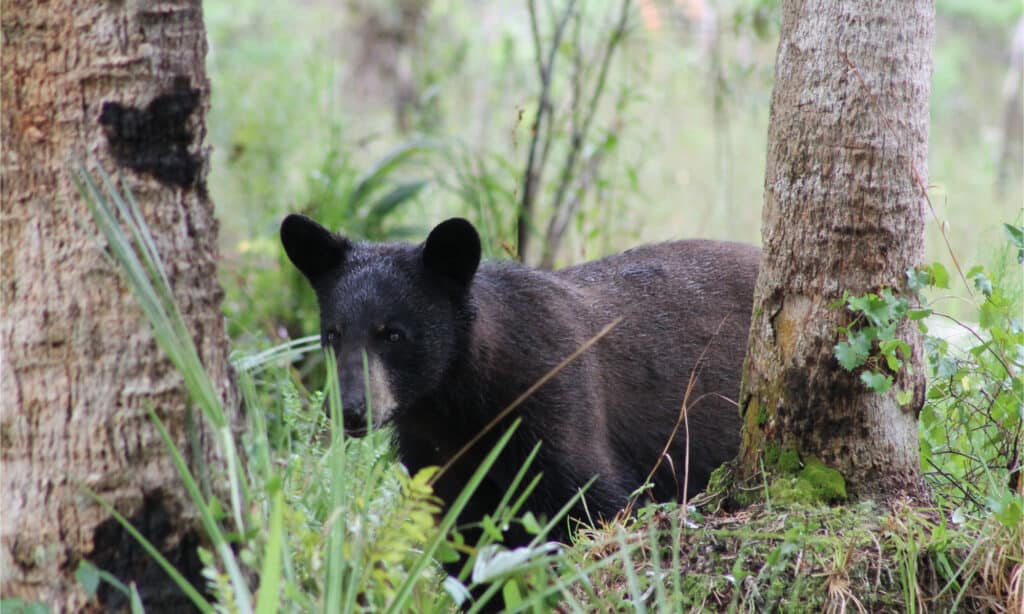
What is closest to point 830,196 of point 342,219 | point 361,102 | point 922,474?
point 922,474

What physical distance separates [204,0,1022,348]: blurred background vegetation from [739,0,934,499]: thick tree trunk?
0.26 meters

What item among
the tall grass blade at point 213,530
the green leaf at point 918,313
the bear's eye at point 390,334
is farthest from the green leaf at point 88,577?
the green leaf at point 918,313

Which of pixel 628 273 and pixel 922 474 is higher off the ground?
pixel 628 273

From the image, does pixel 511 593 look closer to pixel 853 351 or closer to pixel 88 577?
pixel 88 577

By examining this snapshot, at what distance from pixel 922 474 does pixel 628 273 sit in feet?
6.07

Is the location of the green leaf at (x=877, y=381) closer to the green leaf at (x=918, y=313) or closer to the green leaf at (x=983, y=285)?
the green leaf at (x=918, y=313)

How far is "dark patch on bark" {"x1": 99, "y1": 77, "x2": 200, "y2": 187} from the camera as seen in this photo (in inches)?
92.5

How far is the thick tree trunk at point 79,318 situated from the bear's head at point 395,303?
4.82 feet

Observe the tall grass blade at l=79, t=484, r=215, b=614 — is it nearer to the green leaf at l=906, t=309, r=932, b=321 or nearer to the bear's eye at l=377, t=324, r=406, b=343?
the bear's eye at l=377, t=324, r=406, b=343

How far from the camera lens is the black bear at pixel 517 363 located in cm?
401

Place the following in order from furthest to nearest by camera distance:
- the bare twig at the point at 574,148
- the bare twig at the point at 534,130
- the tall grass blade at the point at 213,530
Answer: the bare twig at the point at 574,148 < the bare twig at the point at 534,130 < the tall grass blade at the point at 213,530

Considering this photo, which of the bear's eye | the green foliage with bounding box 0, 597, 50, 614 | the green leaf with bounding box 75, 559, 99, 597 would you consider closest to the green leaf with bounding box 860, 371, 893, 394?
the bear's eye

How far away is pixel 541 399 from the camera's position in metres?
4.09

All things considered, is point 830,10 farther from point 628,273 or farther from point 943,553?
point 628,273
